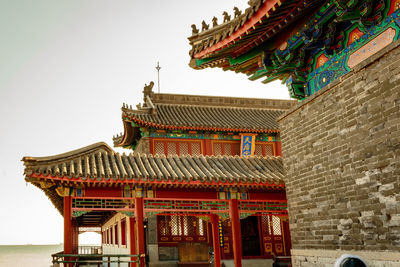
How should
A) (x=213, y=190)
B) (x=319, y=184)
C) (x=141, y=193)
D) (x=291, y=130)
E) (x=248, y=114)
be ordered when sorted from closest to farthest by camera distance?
1. (x=319, y=184)
2. (x=291, y=130)
3. (x=141, y=193)
4. (x=213, y=190)
5. (x=248, y=114)

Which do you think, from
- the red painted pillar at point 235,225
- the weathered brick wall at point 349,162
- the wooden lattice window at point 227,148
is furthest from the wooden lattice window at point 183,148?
the weathered brick wall at point 349,162

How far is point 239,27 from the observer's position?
23.8ft

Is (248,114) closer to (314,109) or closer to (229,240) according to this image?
(229,240)

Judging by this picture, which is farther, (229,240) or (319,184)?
(229,240)

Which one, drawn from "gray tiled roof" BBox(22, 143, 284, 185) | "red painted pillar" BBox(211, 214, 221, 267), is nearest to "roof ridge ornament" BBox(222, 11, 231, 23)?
"gray tiled roof" BBox(22, 143, 284, 185)

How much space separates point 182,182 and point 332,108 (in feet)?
18.8

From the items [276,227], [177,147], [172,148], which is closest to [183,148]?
[177,147]

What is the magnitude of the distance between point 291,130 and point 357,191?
6.58 ft

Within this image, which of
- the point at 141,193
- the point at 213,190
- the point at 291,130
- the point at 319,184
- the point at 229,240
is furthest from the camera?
the point at 229,240

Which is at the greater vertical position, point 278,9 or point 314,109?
point 278,9

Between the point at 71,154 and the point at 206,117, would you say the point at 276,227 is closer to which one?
the point at 206,117

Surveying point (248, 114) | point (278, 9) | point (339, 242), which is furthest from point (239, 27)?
point (248, 114)

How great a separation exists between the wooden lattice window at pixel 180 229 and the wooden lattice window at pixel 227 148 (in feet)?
10.8

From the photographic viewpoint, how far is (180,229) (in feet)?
56.6
